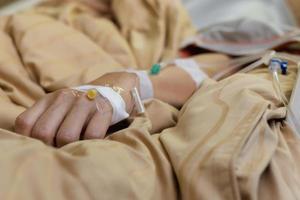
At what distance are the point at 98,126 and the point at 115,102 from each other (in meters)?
0.06

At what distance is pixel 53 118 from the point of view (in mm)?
625

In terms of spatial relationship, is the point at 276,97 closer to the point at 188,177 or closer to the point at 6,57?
the point at 188,177

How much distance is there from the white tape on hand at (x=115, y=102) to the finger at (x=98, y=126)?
0.02 metres

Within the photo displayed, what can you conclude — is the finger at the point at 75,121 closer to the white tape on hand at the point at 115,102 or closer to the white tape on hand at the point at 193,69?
the white tape on hand at the point at 115,102

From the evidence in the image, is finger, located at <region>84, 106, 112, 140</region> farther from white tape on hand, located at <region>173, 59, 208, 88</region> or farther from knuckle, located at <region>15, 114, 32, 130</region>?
white tape on hand, located at <region>173, 59, 208, 88</region>

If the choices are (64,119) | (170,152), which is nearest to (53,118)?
(64,119)

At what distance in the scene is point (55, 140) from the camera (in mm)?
618

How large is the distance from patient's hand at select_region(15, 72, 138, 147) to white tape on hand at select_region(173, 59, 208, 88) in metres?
0.31

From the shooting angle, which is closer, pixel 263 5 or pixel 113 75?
pixel 113 75

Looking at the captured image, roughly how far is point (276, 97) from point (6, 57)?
53 cm

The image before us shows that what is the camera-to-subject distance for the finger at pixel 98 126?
62cm

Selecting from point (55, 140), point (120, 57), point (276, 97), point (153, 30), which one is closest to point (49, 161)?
point (55, 140)

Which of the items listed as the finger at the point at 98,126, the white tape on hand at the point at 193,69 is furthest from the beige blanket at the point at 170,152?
the white tape on hand at the point at 193,69

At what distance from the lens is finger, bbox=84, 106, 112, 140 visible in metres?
0.62
